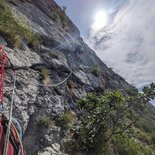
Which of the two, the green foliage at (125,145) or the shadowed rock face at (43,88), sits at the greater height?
the shadowed rock face at (43,88)

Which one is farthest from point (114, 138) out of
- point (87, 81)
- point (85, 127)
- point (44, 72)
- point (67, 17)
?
point (67, 17)

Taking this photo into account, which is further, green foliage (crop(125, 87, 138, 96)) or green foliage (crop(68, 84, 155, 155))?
green foliage (crop(125, 87, 138, 96))

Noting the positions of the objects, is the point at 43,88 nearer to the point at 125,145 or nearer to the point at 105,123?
the point at 105,123

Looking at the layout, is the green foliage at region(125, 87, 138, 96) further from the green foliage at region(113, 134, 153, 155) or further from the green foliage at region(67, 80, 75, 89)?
the green foliage at region(67, 80, 75, 89)

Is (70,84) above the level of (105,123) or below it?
above

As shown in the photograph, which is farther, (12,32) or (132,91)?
(132,91)

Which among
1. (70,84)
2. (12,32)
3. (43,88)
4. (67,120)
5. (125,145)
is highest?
(12,32)

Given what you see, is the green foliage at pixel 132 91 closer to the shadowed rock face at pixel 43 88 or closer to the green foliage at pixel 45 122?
the shadowed rock face at pixel 43 88

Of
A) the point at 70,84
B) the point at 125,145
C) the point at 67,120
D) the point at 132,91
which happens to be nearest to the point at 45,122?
the point at 67,120

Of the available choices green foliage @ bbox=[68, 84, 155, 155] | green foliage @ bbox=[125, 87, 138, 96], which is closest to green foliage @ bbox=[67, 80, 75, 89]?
green foliage @ bbox=[68, 84, 155, 155]

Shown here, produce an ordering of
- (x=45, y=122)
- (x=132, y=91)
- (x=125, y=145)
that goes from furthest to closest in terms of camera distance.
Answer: (x=132, y=91), (x=125, y=145), (x=45, y=122)

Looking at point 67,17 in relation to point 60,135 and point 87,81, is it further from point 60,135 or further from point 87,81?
point 60,135

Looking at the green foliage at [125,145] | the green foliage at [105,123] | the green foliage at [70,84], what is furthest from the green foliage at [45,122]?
the green foliage at [70,84]

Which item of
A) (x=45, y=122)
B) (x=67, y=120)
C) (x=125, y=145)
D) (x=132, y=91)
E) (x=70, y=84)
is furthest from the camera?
(x=132, y=91)
